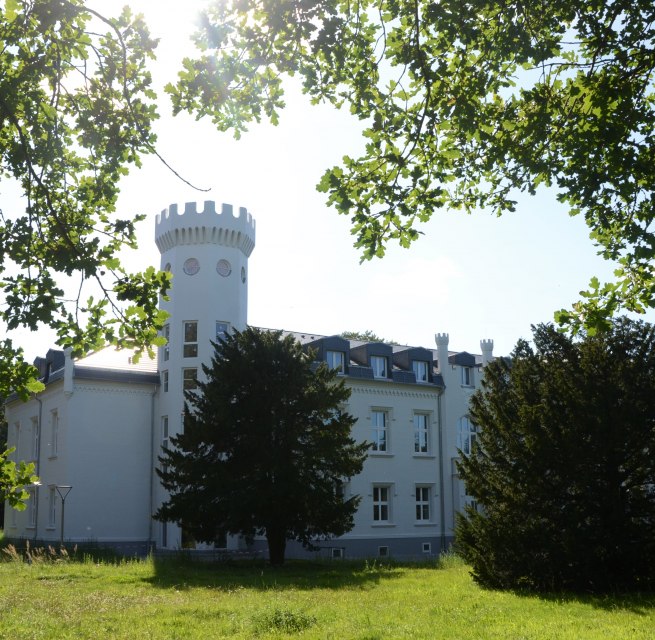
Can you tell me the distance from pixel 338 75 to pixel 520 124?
2473mm

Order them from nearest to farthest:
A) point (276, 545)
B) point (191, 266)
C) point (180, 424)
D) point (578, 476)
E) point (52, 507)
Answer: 1. point (578, 476)
2. point (276, 545)
3. point (180, 424)
4. point (52, 507)
5. point (191, 266)

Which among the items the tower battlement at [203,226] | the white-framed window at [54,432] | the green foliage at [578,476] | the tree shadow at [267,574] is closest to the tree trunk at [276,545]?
the tree shadow at [267,574]

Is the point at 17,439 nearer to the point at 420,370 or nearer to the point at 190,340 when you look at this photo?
the point at 190,340

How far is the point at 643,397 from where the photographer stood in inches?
678

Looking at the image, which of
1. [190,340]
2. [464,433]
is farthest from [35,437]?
[464,433]

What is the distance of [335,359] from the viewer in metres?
39.6

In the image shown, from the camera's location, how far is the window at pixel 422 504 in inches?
1589

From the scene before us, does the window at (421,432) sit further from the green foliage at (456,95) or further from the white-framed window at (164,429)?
the green foliage at (456,95)

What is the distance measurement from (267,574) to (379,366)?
61.0ft

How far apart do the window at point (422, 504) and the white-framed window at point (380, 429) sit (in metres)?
2.96

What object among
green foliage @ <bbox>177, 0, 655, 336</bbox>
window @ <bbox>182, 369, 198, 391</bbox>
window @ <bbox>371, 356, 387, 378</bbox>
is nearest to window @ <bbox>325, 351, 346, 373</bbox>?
window @ <bbox>371, 356, 387, 378</bbox>

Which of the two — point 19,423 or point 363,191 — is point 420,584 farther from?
point 19,423

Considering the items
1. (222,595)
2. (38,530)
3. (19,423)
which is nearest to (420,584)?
(222,595)

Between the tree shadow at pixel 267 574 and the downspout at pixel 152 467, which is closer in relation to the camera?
the tree shadow at pixel 267 574
